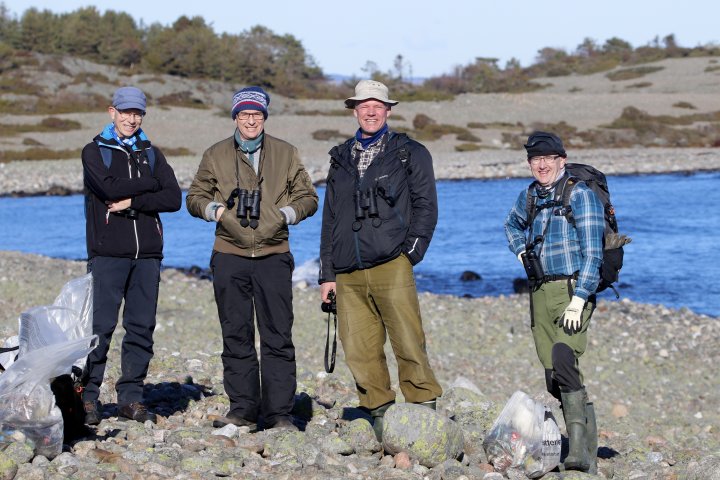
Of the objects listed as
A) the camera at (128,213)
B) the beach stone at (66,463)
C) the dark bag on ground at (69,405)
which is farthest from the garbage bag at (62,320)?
the beach stone at (66,463)

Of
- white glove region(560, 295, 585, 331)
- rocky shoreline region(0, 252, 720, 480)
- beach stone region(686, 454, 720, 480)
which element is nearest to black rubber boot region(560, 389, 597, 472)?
rocky shoreline region(0, 252, 720, 480)

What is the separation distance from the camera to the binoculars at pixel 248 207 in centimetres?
608

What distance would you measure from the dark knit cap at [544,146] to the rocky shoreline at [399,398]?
5.05 ft

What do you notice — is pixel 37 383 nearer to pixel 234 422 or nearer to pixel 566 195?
pixel 234 422

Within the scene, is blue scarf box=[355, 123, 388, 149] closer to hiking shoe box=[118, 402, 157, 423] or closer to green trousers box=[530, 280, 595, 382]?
green trousers box=[530, 280, 595, 382]

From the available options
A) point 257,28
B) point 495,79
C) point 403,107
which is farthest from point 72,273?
point 257,28

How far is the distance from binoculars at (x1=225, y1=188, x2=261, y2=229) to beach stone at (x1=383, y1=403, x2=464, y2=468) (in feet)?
4.27

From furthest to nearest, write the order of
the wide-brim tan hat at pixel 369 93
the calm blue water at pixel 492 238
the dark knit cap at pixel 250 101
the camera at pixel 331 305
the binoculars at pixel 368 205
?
the calm blue water at pixel 492 238 → the camera at pixel 331 305 → the dark knit cap at pixel 250 101 → the wide-brim tan hat at pixel 369 93 → the binoculars at pixel 368 205

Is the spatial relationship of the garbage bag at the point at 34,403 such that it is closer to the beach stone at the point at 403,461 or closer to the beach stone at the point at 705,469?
the beach stone at the point at 403,461

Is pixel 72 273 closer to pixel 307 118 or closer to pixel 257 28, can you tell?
pixel 307 118

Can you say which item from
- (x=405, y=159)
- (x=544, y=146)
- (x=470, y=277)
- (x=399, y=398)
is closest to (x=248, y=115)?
(x=405, y=159)

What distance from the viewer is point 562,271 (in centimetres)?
589

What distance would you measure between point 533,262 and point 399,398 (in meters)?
3.55

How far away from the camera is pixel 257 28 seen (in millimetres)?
102562
